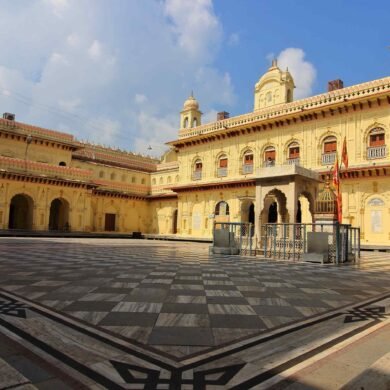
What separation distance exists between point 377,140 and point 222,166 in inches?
435

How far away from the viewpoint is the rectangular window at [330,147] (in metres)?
21.5

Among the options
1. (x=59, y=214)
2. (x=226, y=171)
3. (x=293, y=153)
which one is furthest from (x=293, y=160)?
(x=59, y=214)

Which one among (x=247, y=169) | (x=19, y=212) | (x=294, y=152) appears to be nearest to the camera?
(x=294, y=152)

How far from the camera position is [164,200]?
3459 cm

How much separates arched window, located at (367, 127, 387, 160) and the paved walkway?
1535 cm

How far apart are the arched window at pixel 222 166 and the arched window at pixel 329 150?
763 cm

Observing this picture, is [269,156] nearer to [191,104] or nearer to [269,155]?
[269,155]

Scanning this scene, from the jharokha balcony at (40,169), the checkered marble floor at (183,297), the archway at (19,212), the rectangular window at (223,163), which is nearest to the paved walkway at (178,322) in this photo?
the checkered marble floor at (183,297)

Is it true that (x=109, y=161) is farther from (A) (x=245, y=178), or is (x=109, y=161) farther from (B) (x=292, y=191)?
(B) (x=292, y=191)

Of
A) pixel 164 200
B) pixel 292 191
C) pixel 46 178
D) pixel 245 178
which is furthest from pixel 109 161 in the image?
→ pixel 292 191

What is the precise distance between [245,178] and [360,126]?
805 cm

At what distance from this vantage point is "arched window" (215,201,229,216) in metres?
26.8

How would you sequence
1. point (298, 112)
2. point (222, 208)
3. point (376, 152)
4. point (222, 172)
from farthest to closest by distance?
point (222, 172) < point (222, 208) < point (298, 112) < point (376, 152)

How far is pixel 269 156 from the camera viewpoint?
2461cm
